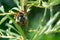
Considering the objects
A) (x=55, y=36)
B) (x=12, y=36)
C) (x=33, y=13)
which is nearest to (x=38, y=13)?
(x=33, y=13)

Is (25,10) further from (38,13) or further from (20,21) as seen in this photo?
(38,13)

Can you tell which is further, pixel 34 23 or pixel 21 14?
pixel 34 23

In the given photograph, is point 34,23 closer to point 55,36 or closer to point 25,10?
point 55,36

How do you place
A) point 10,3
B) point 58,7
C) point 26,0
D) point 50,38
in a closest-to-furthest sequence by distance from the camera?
point 26,0 → point 50,38 → point 58,7 → point 10,3

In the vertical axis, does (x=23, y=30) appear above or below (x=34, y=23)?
below

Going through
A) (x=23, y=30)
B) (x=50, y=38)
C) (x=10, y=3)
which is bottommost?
(x=23, y=30)

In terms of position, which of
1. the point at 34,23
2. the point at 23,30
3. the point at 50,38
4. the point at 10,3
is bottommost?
the point at 23,30

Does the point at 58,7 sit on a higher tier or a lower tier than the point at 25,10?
higher

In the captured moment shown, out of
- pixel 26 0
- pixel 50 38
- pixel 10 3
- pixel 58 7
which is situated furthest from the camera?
pixel 10 3

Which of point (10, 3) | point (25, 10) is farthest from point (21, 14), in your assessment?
point (10, 3)
